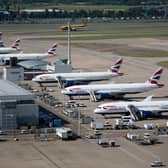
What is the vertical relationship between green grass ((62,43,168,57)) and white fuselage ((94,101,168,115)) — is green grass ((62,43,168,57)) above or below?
below

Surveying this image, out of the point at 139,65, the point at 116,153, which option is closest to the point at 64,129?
the point at 116,153

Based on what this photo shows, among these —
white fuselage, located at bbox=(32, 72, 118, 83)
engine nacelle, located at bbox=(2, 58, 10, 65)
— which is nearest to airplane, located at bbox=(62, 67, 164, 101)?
white fuselage, located at bbox=(32, 72, 118, 83)

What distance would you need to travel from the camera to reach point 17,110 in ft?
287

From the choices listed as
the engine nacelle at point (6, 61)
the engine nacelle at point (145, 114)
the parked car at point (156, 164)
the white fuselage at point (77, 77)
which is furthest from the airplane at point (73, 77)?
the parked car at point (156, 164)

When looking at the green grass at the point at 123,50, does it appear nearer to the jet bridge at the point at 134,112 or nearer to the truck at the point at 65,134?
the jet bridge at the point at 134,112

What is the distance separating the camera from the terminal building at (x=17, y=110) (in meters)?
85.1

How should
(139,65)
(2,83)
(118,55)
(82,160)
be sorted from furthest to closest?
(118,55), (139,65), (2,83), (82,160)

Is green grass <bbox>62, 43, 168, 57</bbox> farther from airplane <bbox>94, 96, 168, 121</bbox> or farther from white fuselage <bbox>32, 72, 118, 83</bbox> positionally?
airplane <bbox>94, 96, 168, 121</bbox>

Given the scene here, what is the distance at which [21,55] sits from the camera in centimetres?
15488

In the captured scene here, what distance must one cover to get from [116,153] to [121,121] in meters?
13.4

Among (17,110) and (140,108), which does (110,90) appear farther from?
(17,110)

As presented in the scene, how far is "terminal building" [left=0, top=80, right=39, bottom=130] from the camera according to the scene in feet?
279

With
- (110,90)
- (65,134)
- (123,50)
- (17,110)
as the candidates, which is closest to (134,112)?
(65,134)

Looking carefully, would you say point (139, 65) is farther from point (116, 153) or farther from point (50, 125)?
point (116, 153)
